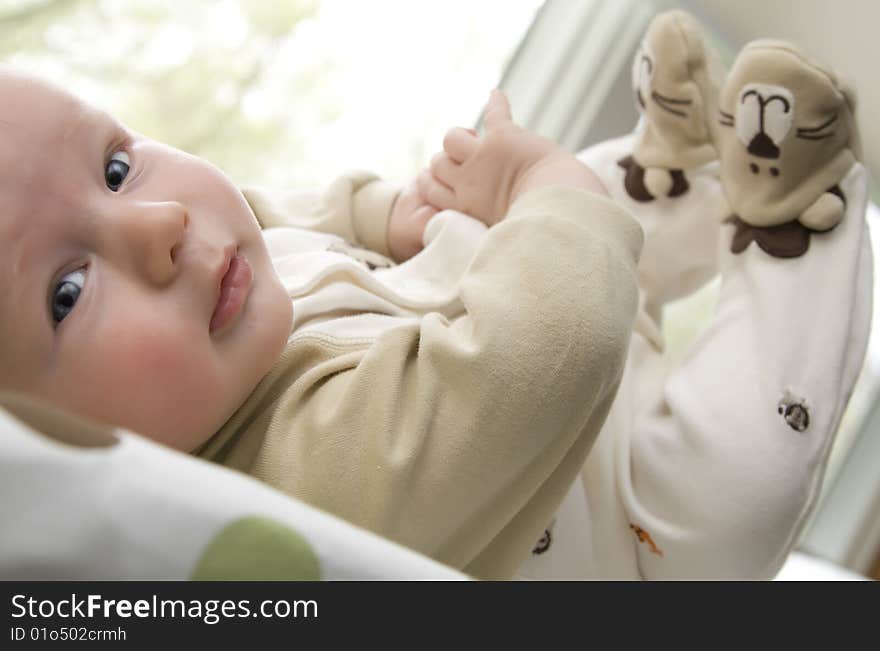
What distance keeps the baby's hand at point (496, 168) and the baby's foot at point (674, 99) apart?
0.20 metres

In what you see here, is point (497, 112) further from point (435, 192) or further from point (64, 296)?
point (64, 296)

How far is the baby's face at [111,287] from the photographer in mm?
554

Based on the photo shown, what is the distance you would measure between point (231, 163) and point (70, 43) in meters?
0.26

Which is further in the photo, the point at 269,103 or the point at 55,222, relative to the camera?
the point at 269,103

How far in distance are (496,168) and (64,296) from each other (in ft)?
1.54

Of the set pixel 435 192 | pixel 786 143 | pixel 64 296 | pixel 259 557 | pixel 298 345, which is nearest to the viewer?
pixel 259 557

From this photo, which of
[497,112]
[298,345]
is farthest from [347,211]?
[298,345]

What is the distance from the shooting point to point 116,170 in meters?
0.65

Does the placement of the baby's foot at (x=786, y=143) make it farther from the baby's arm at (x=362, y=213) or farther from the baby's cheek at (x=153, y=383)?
the baby's cheek at (x=153, y=383)

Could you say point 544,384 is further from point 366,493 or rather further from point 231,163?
point 231,163

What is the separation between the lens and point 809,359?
844 millimetres

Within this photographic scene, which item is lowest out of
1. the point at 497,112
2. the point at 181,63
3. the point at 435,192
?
the point at 181,63

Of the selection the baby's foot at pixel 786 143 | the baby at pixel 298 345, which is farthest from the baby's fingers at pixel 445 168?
the baby's foot at pixel 786 143
